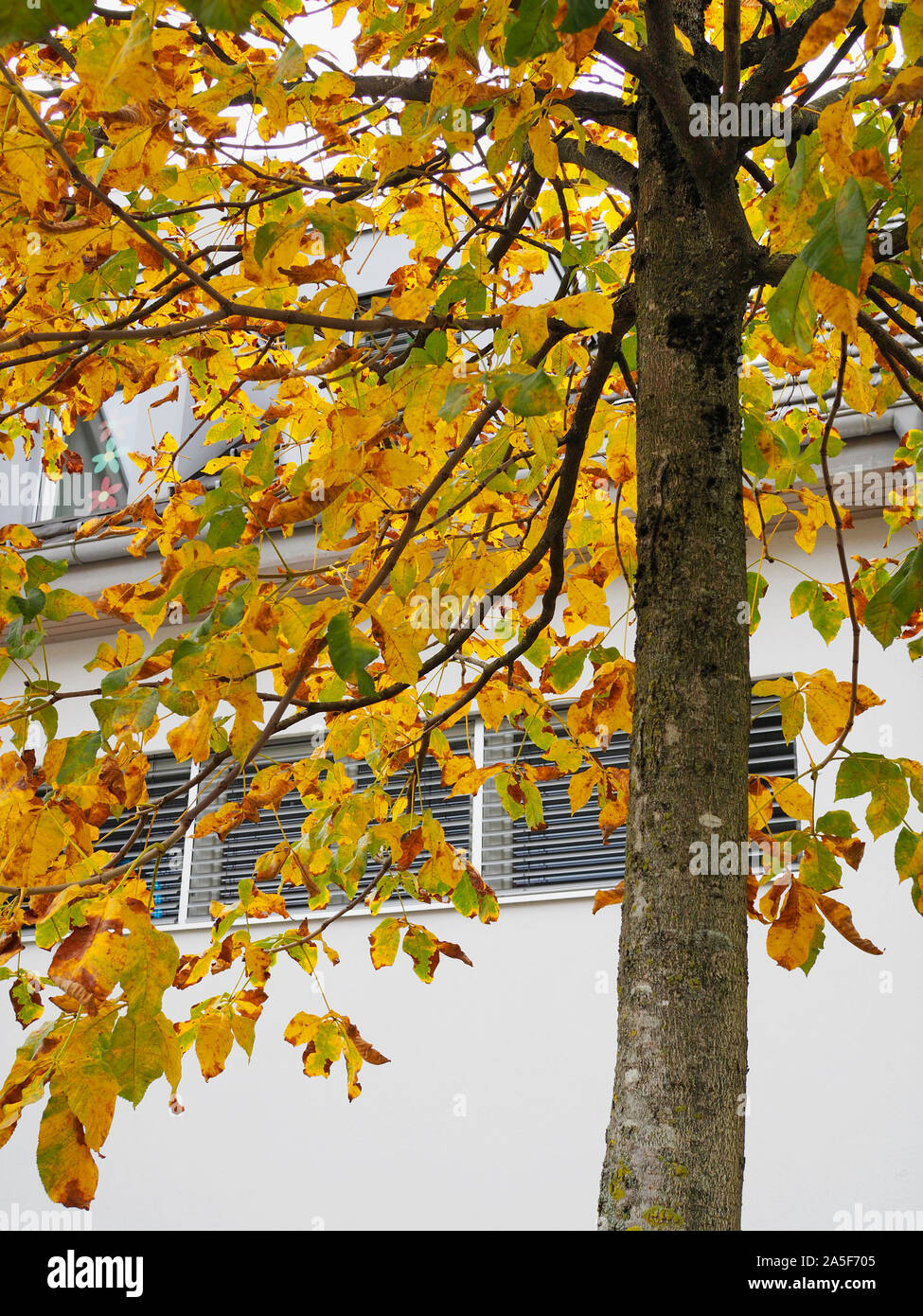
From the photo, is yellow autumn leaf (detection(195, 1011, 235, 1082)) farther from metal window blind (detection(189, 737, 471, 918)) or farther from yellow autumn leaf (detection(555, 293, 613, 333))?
metal window blind (detection(189, 737, 471, 918))

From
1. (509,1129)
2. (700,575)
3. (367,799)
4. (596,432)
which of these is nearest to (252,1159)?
(509,1129)

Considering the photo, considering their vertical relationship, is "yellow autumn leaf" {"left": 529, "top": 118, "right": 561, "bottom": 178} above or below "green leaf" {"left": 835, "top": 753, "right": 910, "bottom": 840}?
above

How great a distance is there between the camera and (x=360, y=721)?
2.58m

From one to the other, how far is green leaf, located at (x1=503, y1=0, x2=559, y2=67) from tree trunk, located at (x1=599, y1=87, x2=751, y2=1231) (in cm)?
79

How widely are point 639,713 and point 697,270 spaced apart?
76 centimetres

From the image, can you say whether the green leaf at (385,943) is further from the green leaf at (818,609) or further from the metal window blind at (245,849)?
the metal window blind at (245,849)

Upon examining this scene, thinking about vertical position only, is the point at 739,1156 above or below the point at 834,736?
below

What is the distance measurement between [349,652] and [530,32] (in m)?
0.69

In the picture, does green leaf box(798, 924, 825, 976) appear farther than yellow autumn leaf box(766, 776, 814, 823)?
No

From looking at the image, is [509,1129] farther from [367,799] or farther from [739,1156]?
[739,1156]

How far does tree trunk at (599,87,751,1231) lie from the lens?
1591 millimetres

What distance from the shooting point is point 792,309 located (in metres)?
1.16

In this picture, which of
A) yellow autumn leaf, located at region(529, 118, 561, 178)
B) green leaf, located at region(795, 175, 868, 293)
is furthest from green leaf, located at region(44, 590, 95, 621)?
green leaf, located at region(795, 175, 868, 293)

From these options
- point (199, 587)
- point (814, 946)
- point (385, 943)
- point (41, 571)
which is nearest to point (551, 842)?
point (385, 943)
